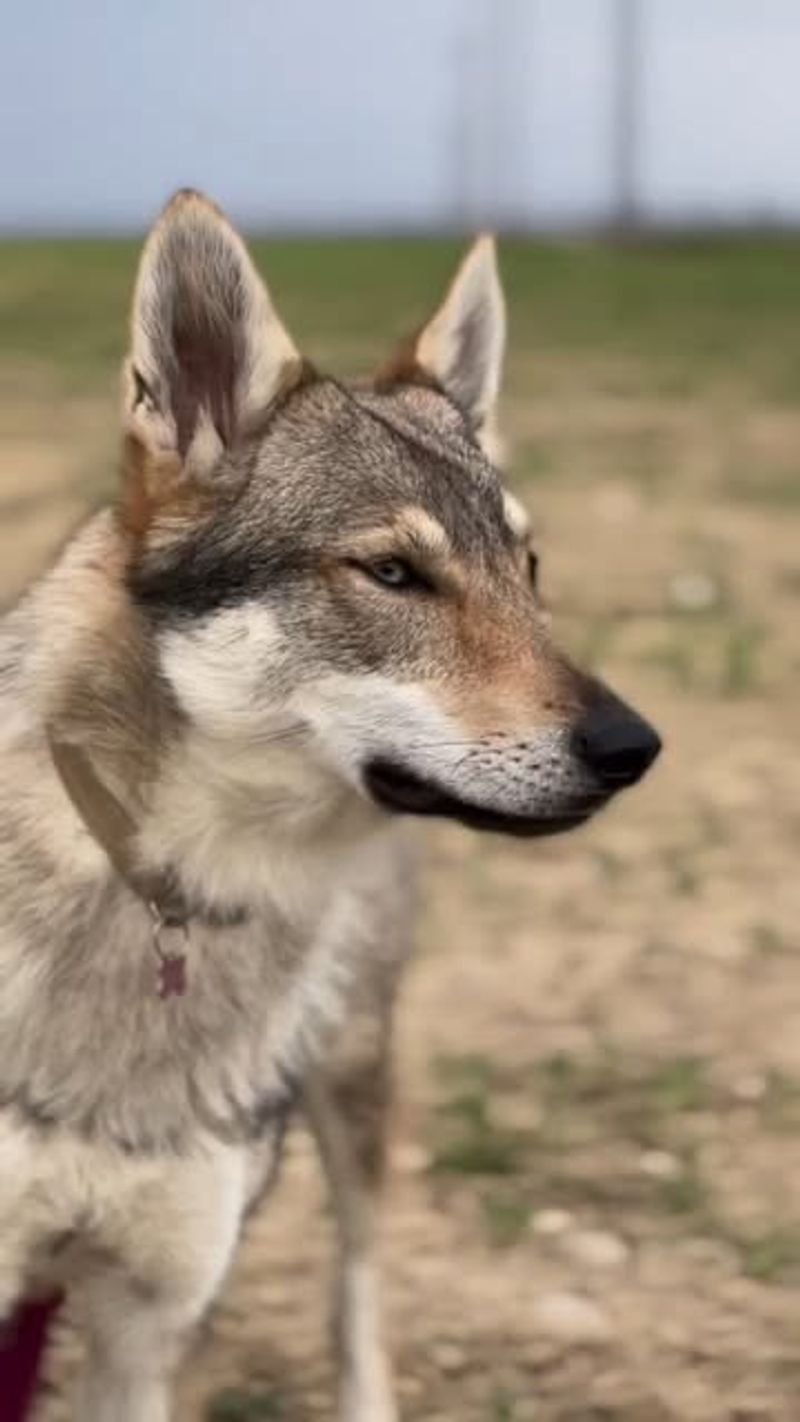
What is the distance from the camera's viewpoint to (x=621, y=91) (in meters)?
37.9

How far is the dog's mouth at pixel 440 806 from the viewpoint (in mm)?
3395

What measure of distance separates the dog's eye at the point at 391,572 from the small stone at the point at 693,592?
730cm

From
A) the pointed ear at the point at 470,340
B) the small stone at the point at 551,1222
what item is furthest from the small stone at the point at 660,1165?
the pointed ear at the point at 470,340

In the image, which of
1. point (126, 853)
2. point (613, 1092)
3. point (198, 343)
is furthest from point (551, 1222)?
point (198, 343)

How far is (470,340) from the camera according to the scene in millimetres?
4031

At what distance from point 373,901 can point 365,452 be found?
80 cm

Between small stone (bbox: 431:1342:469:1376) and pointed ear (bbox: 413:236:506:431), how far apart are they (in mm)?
1519

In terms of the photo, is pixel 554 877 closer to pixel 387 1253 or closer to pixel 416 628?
pixel 387 1253

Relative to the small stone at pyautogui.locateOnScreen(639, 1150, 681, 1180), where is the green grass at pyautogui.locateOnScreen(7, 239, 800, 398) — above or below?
below

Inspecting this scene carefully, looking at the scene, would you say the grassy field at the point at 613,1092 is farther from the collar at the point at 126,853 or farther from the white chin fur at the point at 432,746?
the white chin fur at the point at 432,746

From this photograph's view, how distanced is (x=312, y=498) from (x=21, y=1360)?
1.25m

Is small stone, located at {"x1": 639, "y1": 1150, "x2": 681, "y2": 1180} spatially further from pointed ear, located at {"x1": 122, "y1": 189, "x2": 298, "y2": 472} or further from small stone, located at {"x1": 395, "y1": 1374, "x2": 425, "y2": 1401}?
pointed ear, located at {"x1": 122, "y1": 189, "x2": 298, "y2": 472}

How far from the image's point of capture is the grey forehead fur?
3.46 meters

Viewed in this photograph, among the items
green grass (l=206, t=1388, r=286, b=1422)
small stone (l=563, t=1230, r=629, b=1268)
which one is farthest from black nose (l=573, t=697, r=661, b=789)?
small stone (l=563, t=1230, r=629, b=1268)
